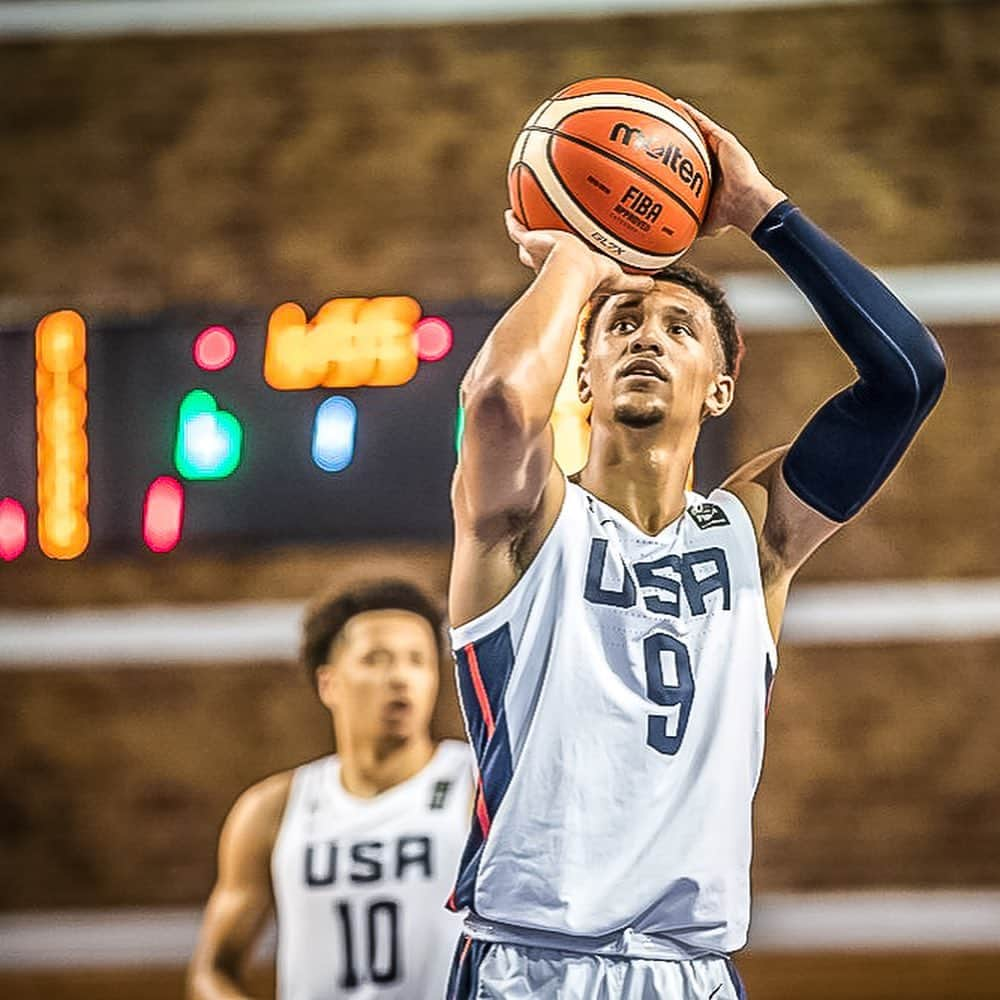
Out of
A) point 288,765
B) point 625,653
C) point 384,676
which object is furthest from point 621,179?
point 288,765

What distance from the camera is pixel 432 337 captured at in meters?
4.17

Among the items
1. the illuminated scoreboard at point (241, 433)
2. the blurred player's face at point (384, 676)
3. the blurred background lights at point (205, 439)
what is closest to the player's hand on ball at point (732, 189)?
the blurred player's face at point (384, 676)

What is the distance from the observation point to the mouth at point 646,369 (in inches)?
77.9

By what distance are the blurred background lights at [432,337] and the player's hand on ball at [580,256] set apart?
2.05 meters

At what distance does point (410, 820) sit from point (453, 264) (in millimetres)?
1895

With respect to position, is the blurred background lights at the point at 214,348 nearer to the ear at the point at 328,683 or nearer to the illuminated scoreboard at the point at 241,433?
the illuminated scoreboard at the point at 241,433

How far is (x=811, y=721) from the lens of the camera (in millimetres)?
4559

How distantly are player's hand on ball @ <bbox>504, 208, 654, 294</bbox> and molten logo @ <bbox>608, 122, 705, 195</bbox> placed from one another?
0.14 metres

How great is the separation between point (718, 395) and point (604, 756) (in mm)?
499

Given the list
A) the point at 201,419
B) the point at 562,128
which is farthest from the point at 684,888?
the point at 201,419

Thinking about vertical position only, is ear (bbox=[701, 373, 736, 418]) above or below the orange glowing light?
below

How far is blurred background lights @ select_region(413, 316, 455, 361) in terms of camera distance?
164 inches

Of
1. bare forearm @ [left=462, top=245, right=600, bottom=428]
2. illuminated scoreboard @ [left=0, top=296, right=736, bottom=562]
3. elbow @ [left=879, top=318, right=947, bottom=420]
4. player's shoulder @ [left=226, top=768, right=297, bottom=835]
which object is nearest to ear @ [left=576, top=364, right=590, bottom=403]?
bare forearm @ [left=462, top=245, right=600, bottom=428]

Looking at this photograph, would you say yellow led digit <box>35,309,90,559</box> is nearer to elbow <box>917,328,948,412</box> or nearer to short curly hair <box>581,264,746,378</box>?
short curly hair <box>581,264,746,378</box>
